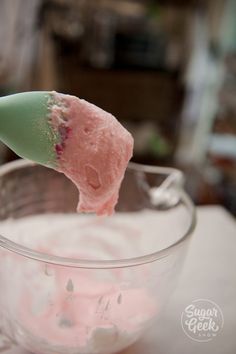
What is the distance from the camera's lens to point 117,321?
14.0 inches

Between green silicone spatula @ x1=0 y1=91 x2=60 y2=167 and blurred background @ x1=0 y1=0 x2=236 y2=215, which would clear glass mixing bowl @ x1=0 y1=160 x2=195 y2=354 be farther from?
blurred background @ x1=0 y1=0 x2=236 y2=215

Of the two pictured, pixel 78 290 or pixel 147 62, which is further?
pixel 147 62

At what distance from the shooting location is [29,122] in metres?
0.33

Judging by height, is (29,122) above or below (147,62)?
above

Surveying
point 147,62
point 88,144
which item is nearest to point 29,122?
point 88,144

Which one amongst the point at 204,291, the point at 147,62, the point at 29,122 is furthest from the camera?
the point at 147,62

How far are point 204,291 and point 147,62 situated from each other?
5.67 ft

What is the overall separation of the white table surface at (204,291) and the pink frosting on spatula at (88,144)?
0.15m

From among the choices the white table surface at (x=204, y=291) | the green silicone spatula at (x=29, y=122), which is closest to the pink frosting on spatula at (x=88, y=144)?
the green silicone spatula at (x=29, y=122)

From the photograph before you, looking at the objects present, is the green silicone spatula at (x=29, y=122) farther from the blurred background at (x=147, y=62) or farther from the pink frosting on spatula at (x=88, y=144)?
the blurred background at (x=147, y=62)

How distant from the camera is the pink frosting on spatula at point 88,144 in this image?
0.34 metres

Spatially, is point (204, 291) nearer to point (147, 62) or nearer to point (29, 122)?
point (29, 122)

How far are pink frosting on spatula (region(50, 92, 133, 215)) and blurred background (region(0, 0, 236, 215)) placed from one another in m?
1.29

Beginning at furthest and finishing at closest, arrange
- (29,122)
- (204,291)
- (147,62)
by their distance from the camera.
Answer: (147,62)
(204,291)
(29,122)
